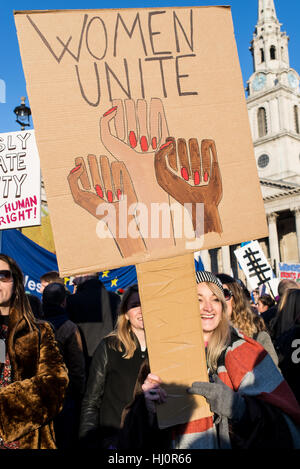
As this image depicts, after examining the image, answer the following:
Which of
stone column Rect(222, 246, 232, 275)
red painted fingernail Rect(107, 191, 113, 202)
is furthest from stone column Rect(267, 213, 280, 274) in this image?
red painted fingernail Rect(107, 191, 113, 202)

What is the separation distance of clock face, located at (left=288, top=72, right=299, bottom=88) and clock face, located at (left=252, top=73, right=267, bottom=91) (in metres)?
2.74

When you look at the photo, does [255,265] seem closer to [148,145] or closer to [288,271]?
[288,271]

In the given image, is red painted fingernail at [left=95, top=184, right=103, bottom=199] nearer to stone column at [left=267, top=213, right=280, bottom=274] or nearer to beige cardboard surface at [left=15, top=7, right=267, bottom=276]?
beige cardboard surface at [left=15, top=7, right=267, bottom=276]

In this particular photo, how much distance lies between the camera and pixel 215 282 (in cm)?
258

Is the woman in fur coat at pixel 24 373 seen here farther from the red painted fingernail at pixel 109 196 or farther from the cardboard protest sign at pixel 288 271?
the cardboard protest sign at pixel 288 271

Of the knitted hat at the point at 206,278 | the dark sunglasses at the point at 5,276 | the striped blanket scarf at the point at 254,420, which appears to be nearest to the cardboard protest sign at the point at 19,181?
the dark sunglasses at the point at 5,276

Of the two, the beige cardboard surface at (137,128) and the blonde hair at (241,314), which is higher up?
the beige cardboard surface at (137,128)

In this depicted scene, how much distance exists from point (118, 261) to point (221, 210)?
61 cm

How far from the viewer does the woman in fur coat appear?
2084 millimetres

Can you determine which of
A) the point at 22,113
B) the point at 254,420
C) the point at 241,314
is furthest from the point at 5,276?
the point at 22,113

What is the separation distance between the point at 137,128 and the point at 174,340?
1.10 metres

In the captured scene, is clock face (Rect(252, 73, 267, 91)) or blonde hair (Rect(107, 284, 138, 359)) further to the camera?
clock face (Rect(252, 73, 267, 91))

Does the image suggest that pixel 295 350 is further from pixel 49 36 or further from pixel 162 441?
pixel 49 36

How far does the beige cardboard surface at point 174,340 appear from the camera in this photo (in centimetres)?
196
